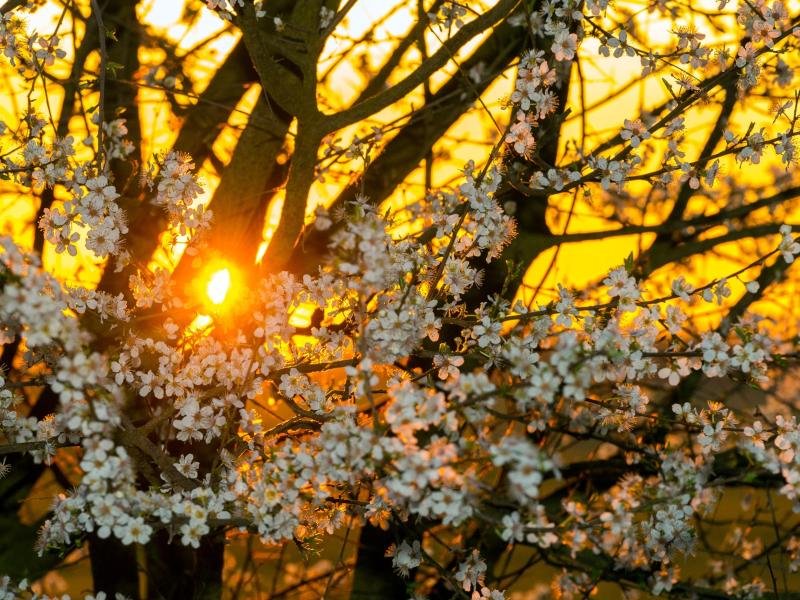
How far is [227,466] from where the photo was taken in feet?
14.1

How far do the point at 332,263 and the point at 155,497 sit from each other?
3.91ft

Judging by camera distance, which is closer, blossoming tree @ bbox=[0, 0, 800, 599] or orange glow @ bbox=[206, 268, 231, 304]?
blossoming tree @ bbox=[0, 0, 800, 599]

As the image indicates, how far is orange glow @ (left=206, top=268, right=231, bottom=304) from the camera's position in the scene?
5.30 metres

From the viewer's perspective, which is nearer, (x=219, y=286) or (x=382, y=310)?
(x=382, y=310)

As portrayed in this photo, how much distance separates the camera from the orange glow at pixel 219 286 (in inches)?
209

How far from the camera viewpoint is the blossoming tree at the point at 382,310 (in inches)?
132

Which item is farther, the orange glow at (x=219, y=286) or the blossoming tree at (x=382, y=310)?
the orange glow at (x=219, y=286)

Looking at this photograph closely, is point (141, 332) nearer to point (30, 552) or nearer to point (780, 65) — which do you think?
point (30, 552)

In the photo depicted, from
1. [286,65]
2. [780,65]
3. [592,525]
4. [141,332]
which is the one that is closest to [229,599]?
[141,332]

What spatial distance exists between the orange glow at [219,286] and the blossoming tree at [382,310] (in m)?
0.03

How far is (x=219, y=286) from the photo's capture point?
18.0 feet

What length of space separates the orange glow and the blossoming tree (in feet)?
0.09

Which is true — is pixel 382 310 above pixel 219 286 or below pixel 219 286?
below

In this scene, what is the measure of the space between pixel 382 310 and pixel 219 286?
185 centimetres
